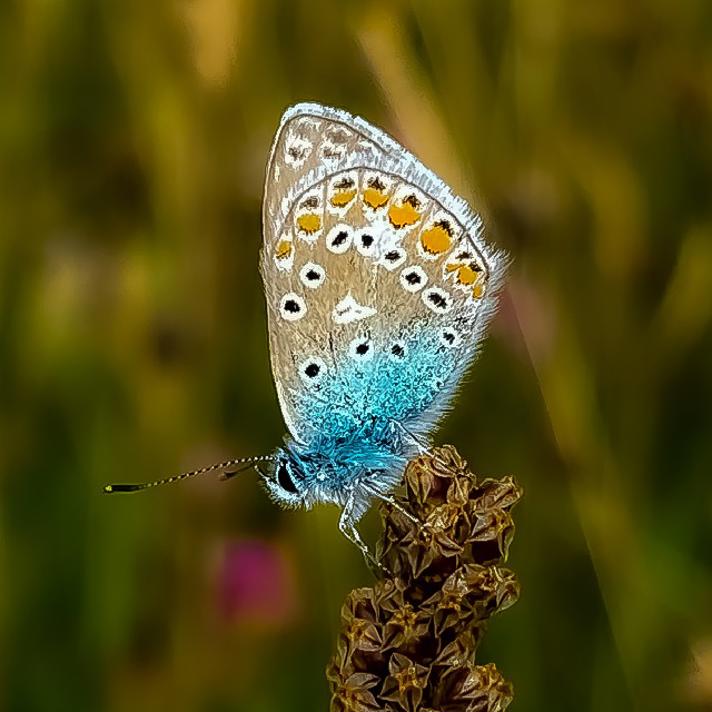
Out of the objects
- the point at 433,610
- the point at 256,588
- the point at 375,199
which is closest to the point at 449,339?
the point at 375,199

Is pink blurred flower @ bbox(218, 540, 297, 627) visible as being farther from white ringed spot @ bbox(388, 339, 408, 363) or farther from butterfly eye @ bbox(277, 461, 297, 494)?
white ringed spot @ bbox(388, 339, 408, 363)

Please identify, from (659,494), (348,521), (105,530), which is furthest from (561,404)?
(105,530)

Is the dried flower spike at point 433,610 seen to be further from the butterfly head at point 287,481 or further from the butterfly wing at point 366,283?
the butterfly wing at point 366,283

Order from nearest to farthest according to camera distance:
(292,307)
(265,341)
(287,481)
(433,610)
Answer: (433,610) < (287,481) < (292,307) < (265,341)

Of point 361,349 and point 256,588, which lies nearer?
point 361,349

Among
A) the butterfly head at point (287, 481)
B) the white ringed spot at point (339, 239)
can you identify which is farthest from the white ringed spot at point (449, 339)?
the butterfly head at point (287, 481)

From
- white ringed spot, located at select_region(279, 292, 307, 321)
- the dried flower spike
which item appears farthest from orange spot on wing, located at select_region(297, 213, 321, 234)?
the dried flower spike

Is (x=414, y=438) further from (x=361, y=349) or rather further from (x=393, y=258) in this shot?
(x=393, y=258)

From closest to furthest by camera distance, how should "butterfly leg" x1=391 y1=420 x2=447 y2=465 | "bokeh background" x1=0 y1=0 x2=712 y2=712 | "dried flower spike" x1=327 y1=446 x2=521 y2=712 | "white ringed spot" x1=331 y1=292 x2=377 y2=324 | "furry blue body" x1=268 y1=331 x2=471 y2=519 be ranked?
"dried flower spike" x1=327 y1=446 x2=521 y2=712
"butterfly leg" x1=391 y1=420 x2=447 y2=465
"furry blue body" x1=268 y1=331 x2=471 y2=519
"white ringed spot" x1=331 y1=292 x2=377 y2=324
"bokeh background" x1=0 y1=0 x2=712 y2=712
